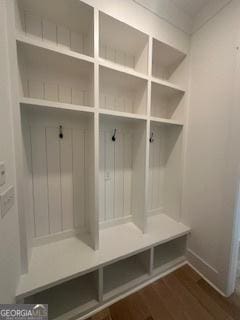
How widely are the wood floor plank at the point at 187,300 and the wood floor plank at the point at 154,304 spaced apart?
16 cm

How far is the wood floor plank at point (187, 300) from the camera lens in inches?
46.7

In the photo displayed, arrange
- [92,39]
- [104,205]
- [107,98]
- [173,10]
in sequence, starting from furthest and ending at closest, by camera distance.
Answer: [104,205]
[107,98]
[173,10]
[92,39]

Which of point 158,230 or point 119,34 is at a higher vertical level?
point 119,34

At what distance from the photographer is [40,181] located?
1.31m

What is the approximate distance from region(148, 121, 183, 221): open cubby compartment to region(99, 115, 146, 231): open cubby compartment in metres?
0.28

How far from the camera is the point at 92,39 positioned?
1132 mm

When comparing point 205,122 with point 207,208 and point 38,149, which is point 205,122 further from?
point 38,149

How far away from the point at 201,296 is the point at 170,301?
0.98 feet

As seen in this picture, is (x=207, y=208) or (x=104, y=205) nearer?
(x=207, y=208)

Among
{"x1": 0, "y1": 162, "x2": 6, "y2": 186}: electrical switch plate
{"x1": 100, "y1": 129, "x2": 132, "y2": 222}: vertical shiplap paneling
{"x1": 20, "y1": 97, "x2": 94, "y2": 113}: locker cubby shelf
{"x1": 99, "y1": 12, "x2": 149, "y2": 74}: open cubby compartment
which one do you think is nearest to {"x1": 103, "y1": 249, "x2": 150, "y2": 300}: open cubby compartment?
{"x1": 100, "y1": 129, "x2": 132, "y2": 222}: vertical shiplap paneling

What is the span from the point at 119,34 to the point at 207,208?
185cm

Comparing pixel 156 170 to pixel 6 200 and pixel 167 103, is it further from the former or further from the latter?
pixel 6 200

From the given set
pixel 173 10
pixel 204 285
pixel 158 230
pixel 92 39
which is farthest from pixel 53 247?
pixel 173 10

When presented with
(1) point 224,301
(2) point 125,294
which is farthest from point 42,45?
(1) point 224,301
